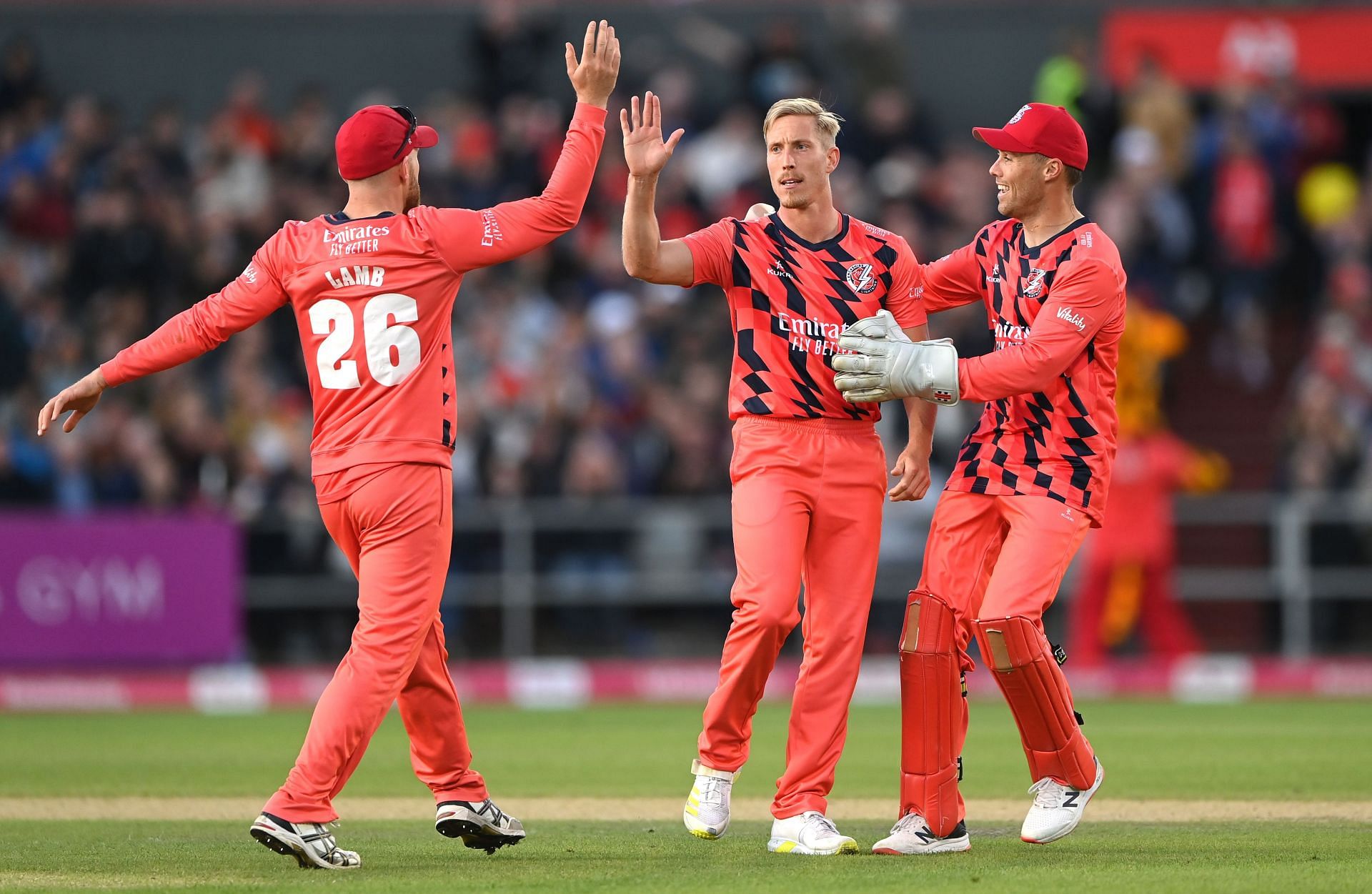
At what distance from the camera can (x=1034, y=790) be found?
712 cm

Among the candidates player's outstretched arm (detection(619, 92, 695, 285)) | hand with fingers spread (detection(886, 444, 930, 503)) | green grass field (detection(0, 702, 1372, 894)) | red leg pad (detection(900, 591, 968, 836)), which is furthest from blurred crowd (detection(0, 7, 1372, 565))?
player's outstretched arm (detection(619, 92, 695, 285))

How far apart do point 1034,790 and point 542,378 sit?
33.1 ft

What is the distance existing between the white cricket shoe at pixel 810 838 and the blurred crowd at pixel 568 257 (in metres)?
9.12

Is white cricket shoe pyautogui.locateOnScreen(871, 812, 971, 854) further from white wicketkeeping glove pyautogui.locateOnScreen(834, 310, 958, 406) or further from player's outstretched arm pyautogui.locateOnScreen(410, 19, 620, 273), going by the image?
player's outstretched arm pyautogui.locateOnScreen(410, 19, 620, 273)

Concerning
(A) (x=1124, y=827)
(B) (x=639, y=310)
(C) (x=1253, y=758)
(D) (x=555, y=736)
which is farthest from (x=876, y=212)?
(A) (x=1124, y=827)

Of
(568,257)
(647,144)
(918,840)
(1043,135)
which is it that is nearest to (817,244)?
(647,144)

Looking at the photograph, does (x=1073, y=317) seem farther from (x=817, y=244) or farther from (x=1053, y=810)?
(x=1053, y=810)

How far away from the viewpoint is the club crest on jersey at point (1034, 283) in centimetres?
715

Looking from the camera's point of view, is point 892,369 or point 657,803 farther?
point 657,803

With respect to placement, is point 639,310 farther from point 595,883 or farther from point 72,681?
point 595,883

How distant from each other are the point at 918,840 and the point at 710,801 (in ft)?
2.58

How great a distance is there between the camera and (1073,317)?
6.95m

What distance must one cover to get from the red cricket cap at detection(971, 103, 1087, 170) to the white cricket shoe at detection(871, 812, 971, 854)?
255 cm

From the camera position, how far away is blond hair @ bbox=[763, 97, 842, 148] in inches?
280
